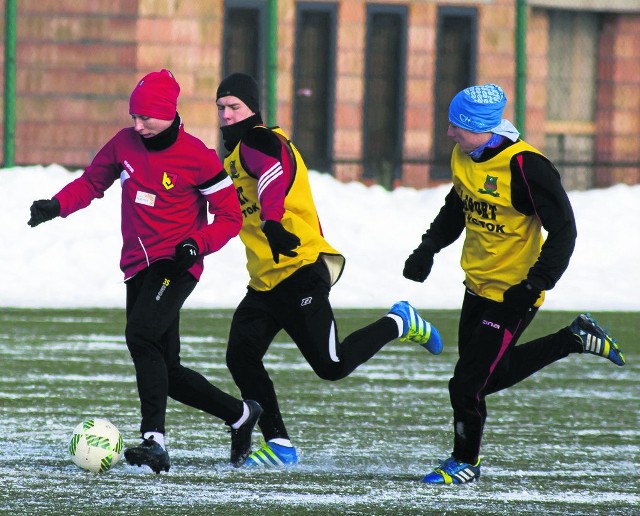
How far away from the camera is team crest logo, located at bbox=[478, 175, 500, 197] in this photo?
304 inches

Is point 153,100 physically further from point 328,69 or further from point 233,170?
point 328,69

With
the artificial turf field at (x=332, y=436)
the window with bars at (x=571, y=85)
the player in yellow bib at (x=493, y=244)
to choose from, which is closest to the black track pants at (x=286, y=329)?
the artificial turf field at (x=332, y=436)

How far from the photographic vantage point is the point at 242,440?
318 inches

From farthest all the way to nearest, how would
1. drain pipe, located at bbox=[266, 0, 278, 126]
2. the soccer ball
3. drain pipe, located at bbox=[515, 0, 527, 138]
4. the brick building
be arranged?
the brick building → drain pipe, located at bbox=[515, 0, 527, 138] → drain pipe, located at bbox=[266, 0, 278, 126] → the soccer ball

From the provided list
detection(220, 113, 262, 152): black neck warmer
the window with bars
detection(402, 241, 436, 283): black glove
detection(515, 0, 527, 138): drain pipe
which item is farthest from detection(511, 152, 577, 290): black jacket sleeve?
the window with bars

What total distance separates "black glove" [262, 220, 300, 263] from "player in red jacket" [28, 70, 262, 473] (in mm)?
223

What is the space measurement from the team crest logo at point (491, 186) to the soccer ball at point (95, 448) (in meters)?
2.11

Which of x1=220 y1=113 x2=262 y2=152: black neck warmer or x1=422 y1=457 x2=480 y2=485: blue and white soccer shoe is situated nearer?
x1=422 y1=457 x2=480 y2=485: blue and white soccer shoe

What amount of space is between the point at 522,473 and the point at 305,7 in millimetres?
14989

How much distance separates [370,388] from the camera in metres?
11.0

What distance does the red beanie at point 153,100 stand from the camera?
7848mm


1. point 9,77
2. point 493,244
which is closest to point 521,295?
point 493,244

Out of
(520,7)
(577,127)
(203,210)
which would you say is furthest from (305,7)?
(203,210)

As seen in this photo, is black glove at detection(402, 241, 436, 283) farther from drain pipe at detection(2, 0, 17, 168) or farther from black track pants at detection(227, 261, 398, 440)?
drain pipe at detection(2, 0, 17, 168)
